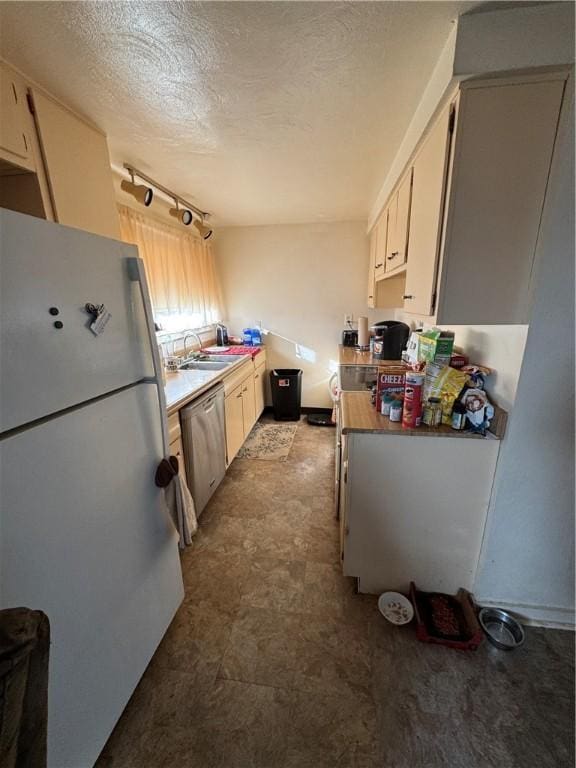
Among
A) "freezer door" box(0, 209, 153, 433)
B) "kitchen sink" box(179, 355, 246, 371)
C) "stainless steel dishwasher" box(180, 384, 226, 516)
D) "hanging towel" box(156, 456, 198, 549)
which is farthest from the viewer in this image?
"kitchen sink" box(179, 355, 246, 371)

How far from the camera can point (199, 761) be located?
97 cm

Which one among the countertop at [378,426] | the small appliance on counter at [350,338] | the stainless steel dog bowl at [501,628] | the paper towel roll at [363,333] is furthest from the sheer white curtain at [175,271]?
the stainless steel dog bowl at [501,628]

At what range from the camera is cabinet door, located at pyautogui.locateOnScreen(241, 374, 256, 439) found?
2.97 m

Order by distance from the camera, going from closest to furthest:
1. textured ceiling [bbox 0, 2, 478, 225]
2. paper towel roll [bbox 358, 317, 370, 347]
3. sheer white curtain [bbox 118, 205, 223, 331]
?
textured ceiling [bbox 0, 2, 478, 225]
sheer white curtain [bbox 118, 205, 223, 331]
paper towel roll [bbox 358, 317, 370, 347]

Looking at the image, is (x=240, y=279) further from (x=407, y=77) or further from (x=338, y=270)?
(x=407, y=77)

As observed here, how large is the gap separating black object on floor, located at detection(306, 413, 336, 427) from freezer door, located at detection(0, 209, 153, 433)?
9.10 feet

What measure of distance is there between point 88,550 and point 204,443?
3.84ft

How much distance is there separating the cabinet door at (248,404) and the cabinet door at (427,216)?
1.89 m

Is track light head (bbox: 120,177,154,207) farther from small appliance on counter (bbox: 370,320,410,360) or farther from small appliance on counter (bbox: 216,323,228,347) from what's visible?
small appliance on counter (bbox: 370,320,410,360)

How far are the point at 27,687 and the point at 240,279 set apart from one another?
3.69 metres

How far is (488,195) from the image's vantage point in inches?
40.3

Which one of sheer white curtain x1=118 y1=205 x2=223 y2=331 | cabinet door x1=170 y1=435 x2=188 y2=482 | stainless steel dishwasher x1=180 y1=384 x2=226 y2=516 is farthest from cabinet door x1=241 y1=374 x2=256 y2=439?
cabinet door x1=170 y1=435 x2=188 y2=482

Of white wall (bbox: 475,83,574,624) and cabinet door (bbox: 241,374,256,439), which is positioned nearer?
white wall (bbox: 475,83,574,624)

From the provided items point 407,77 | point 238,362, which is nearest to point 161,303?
point 238,362
